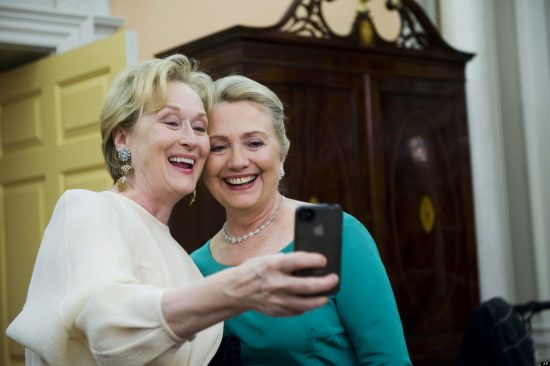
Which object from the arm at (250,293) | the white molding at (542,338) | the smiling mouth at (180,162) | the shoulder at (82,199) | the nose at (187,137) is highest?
the nose at (187,137)

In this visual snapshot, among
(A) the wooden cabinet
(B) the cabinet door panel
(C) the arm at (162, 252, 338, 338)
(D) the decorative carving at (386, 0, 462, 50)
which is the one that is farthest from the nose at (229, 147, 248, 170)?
(D) the decorative carving at (386, 0, 462, 50)

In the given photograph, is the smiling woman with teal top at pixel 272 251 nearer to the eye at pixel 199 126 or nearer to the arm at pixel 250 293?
the eye at pixel 199 126

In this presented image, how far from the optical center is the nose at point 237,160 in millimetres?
2375

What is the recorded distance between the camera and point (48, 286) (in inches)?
70.2

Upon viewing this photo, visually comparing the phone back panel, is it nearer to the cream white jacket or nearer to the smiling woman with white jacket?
the smiling woman with white jacket

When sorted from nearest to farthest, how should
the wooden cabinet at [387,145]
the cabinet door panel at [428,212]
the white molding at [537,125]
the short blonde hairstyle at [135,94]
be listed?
the short blonde hairstyle at [135,94], the wooden cabinet at [387,145], the cabinet door panel at [428,212], the white molding at [537,125]

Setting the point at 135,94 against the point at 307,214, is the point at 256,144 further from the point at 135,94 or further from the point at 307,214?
A: the point at 307,214

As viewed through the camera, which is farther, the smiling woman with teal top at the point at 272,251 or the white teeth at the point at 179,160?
the smiling woman with teal top at the point at 272,251

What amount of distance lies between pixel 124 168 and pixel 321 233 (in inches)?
33.2

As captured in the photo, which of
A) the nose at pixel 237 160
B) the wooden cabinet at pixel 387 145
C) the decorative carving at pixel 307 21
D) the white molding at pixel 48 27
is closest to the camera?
the nose at pixel 237 160

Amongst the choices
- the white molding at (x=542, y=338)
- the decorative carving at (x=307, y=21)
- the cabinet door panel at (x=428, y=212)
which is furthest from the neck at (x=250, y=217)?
the white molding at (x=542, y=338)

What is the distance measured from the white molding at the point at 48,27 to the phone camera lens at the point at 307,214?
12.2 ft

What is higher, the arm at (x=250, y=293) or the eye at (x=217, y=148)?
the eye at (x=217, y=148)

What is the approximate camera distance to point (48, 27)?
196 inches
